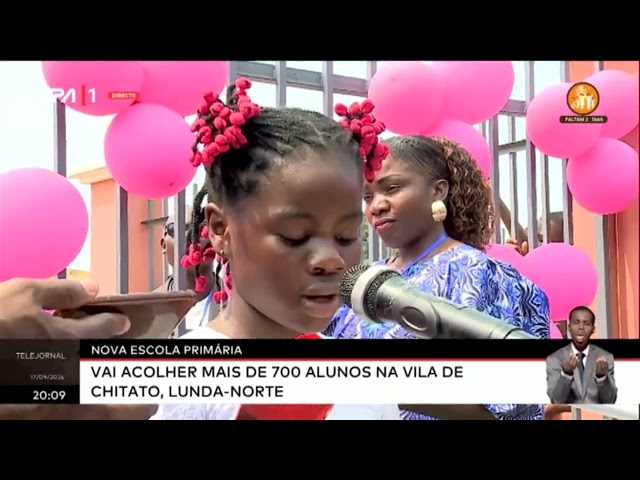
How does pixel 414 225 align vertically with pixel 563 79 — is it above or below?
below

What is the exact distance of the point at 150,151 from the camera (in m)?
2.32

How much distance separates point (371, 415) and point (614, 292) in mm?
940

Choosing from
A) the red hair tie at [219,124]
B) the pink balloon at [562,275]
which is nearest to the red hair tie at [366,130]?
the red hair tie at [219,124]

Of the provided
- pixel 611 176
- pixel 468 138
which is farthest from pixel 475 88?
pixel 611 176

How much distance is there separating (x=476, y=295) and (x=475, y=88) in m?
0.70

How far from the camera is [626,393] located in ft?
7.63

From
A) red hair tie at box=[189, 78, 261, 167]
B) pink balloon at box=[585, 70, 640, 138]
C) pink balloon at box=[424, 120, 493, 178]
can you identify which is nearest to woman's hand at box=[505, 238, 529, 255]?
pink balloon at box=[424, 120, 493, 178]

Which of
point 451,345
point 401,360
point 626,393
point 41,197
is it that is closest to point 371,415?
point 401,360

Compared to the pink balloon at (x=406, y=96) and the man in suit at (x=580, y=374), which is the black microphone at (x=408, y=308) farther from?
Answer: the pink balloon at (x=406, y=96)

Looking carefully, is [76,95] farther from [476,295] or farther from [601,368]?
[601,368]

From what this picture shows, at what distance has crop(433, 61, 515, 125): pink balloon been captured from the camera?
237cm

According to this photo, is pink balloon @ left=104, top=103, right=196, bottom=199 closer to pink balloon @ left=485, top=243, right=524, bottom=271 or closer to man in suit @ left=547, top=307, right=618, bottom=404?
pink balloon @ left=485, top=243, right=524, bottom=271
